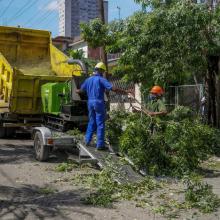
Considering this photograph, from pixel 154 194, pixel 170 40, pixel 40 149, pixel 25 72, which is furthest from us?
pixel 25 72

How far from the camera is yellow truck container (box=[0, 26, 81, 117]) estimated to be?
13.7m

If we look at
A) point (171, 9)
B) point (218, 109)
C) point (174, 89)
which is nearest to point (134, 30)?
point (171, 9)

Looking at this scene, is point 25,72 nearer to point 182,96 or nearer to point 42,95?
point 42,95

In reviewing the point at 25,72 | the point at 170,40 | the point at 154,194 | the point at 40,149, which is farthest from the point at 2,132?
the point at 154,194

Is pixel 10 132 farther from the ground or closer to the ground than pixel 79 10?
closer to the ground

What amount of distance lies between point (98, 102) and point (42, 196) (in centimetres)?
268

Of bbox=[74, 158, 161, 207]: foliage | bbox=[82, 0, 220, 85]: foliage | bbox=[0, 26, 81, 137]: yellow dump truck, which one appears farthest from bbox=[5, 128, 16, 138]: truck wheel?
bbox=[74, 158, 161, 207]: foliage

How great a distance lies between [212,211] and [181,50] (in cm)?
646

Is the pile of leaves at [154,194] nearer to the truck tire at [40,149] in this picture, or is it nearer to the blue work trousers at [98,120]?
the blue work trousers at [98,120]

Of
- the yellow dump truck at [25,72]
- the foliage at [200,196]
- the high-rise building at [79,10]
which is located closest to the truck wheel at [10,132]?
the yellow dump truck at [25,72]

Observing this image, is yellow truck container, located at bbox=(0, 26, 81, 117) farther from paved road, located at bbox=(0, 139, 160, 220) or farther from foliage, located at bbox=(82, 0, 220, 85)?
paved road, located at bbox=(0, 139, 160, 220)

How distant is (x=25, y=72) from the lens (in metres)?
14.6

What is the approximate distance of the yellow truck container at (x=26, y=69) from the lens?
13.7 meters

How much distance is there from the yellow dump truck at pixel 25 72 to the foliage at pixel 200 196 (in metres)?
5.85
